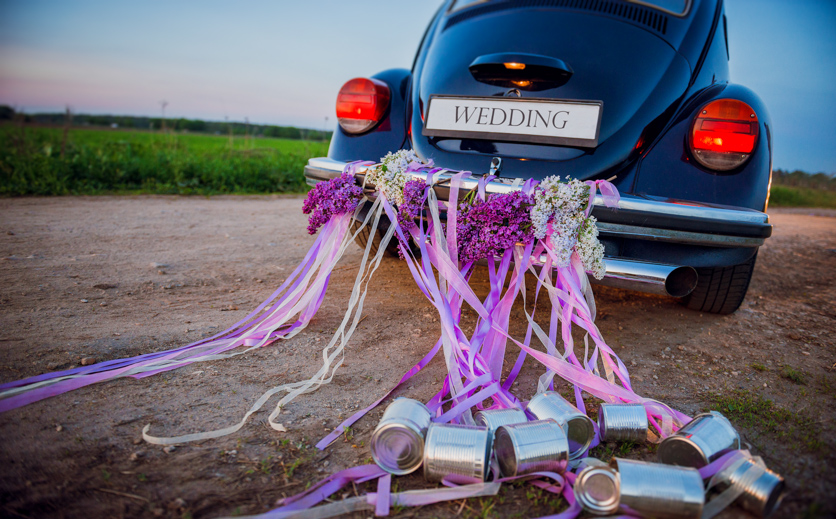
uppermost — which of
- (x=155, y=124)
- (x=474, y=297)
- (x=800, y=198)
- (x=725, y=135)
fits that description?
(x=155, y=124)

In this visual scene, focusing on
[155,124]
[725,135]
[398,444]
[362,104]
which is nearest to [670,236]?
[725,135]

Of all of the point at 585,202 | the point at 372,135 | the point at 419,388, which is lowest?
the point at 419,388

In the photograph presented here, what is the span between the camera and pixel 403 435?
1.50 metres

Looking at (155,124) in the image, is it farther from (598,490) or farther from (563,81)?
(598,490)

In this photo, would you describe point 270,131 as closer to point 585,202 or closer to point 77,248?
point 77,248

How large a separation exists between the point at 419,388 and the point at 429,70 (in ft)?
5.77

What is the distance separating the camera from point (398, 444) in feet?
Answer: 4.96

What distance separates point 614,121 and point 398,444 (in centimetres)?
174

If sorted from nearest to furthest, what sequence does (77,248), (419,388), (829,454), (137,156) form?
(829,454), (419,388), (77,248), (137,156)

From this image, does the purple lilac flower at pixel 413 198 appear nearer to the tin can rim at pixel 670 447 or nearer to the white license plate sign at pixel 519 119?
the white license plate sign at pixel 519 119

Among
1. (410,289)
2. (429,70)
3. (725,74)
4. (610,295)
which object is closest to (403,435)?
(410,289)

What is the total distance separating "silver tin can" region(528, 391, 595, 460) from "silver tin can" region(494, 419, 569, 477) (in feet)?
A: 0.34

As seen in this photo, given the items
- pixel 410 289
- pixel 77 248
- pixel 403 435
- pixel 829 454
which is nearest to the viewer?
pixel 403 435

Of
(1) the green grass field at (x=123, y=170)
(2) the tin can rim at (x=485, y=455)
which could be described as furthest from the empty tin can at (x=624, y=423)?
(1) the green grass field at (x=123, y=170)
